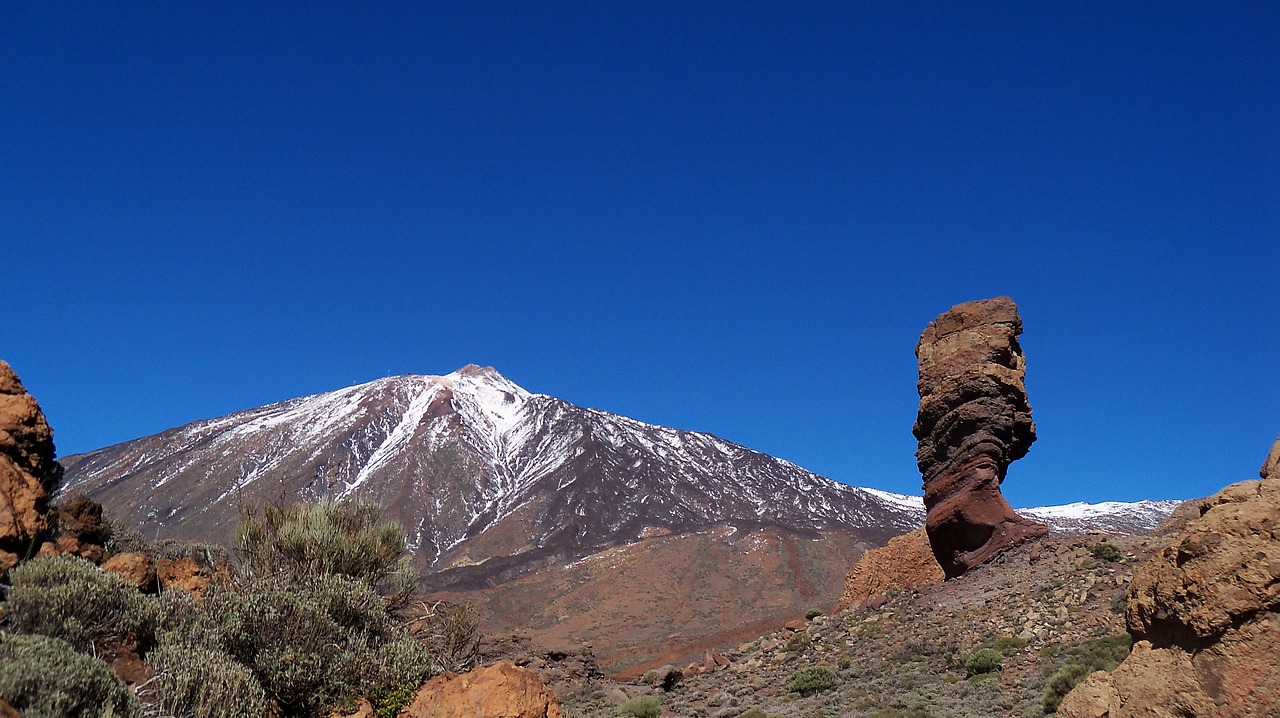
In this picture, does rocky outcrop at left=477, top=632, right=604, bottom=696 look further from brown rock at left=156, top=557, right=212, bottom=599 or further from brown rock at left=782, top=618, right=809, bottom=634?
brown rock at left=156, top=557, right=212, bottom=599

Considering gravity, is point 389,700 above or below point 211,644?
below

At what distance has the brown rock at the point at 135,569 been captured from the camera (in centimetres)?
791

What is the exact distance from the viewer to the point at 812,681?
1731 centimetres

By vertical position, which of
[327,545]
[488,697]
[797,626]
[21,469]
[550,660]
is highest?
[21,469]

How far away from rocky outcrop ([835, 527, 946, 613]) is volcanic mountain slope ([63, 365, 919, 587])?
1763 inches

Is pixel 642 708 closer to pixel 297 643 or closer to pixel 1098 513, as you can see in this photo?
pixel 297 643

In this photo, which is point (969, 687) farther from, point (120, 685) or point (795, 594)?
point (795, 594)

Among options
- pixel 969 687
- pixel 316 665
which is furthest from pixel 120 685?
pixel 969 687

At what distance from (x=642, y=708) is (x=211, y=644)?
13988mm

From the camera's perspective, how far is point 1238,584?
12.8ft

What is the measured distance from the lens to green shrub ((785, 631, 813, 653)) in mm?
20844

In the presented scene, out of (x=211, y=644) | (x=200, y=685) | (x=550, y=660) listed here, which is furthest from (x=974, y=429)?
(x=200, y=685)

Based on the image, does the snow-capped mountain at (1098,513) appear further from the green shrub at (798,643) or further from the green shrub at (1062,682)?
the green shrub at (1062,682)

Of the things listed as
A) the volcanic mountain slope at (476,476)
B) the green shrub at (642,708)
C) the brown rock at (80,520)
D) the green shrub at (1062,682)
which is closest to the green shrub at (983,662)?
the green shrub at (1062,682)
